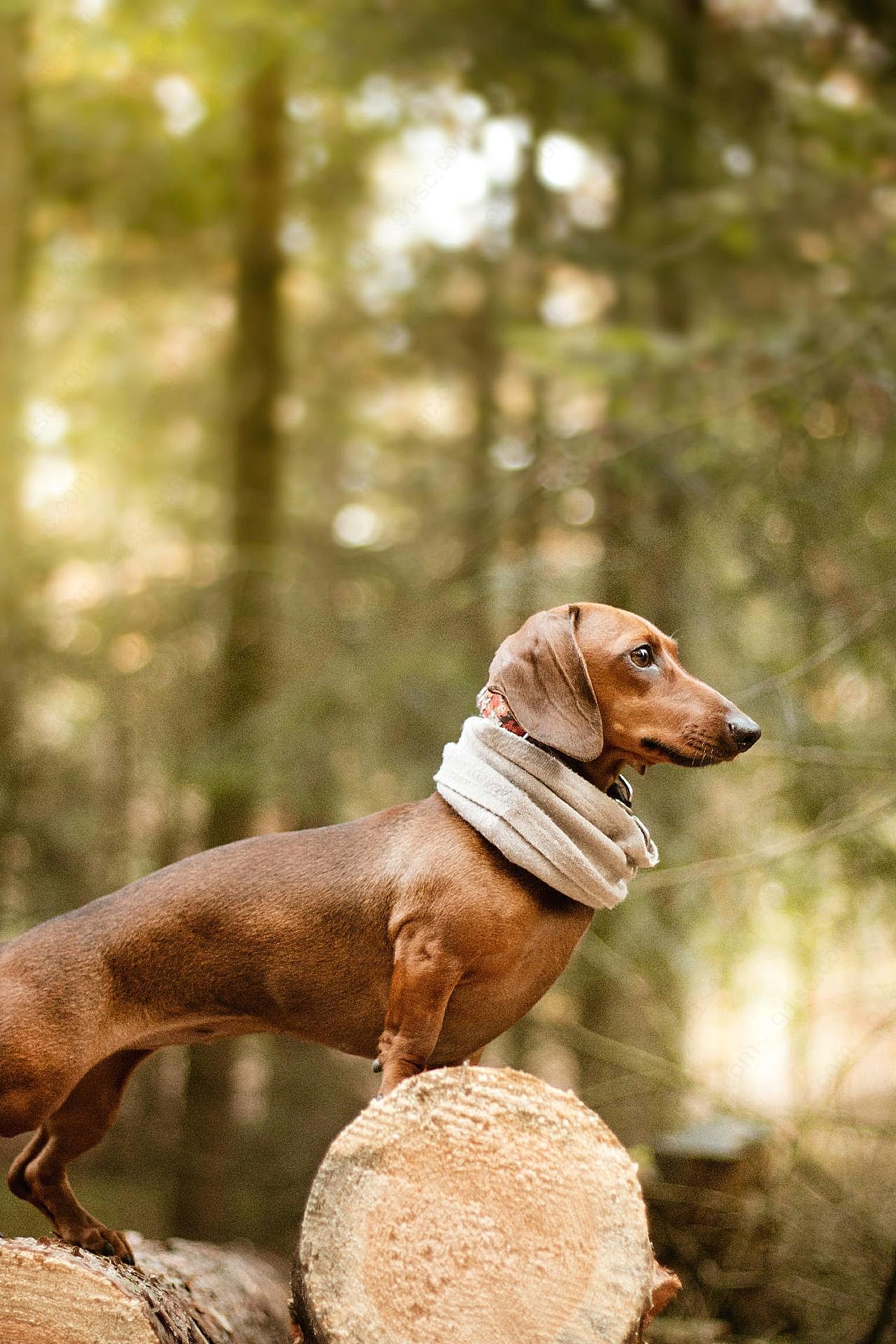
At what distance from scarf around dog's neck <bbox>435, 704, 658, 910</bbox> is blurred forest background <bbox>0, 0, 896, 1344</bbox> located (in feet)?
8.77

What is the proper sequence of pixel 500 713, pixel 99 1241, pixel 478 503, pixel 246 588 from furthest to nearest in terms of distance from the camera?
pixel 246 588 → pixel 478 503 → pixel 99 1241 → pixel 500 713

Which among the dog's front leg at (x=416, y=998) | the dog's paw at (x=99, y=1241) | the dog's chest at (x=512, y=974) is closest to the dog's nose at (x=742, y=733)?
the dog's chest at (x=512, y=974)

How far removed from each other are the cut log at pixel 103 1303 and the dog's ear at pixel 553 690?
1.85 metres

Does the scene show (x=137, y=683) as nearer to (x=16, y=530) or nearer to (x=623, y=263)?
(x=16, y=530)

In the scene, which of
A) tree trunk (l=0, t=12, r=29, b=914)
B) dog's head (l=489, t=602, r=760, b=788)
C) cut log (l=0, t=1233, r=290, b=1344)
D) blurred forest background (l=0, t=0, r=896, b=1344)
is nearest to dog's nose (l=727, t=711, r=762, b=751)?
dog's head (l=489, t=602, r=760, b=788)

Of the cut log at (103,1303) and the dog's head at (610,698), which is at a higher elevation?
the dog's head at (610,698)

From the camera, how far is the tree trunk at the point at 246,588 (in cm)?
842

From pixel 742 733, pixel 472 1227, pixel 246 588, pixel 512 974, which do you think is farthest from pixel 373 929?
pixel 246 588

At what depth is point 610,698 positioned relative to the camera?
11.1 feet

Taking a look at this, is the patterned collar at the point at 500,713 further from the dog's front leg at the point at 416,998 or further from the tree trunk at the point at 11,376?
the tree trunk at the point at 11,376

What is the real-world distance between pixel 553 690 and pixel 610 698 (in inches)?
7.0

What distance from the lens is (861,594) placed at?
6254 millimetres

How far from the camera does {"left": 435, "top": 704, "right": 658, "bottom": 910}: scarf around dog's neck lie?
3.25 m

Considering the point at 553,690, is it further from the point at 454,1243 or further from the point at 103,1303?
the point at 103,1303
